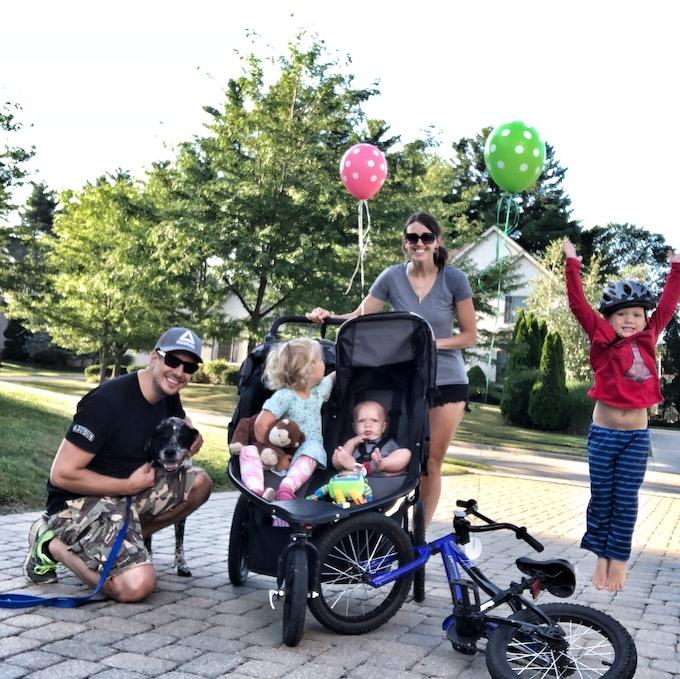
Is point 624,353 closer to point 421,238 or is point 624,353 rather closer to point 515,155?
point 421,238

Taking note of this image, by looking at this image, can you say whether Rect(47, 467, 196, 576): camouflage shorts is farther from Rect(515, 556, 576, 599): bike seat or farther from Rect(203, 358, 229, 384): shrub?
Rect(203, 358, 229, 384): shrub

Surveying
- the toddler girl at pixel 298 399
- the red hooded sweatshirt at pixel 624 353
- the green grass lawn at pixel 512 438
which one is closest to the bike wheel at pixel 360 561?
the toddler girl at pixel 298 399

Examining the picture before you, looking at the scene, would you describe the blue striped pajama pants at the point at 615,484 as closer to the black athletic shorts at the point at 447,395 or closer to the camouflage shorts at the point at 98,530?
the black athletic shorts at the point at 447,395

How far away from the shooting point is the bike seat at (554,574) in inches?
132

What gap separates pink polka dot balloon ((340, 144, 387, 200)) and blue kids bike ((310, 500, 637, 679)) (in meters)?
5.71

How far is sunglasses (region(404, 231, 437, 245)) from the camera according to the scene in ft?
15.0

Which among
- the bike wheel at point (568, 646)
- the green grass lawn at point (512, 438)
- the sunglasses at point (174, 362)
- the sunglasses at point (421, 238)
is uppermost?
the sunglasses at point (421, 238)

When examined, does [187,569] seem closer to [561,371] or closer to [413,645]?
[413,645]

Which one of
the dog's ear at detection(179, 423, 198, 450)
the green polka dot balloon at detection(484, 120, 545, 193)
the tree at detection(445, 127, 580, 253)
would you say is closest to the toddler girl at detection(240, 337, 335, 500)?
the dog's ear at detection(179, 423, 198, 450)

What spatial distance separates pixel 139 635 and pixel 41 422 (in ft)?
28.8

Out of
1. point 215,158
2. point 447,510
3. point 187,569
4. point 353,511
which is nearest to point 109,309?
point 215,158

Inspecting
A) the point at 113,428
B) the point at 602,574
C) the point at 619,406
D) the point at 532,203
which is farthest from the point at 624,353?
the point at 532,203

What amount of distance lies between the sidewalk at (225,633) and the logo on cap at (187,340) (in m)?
1.28

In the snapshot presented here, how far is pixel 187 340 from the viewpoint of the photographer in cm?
410
